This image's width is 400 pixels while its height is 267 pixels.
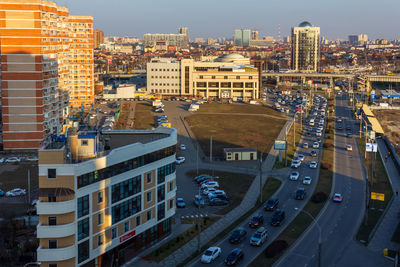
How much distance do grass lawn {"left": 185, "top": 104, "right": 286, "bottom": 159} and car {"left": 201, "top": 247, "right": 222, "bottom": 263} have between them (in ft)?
62.9

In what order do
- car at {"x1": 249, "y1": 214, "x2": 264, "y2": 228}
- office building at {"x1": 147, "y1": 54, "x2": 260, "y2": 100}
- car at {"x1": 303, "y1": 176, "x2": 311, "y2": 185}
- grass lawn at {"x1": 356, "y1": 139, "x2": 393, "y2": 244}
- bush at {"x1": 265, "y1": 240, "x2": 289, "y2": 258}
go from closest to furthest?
bush at {"x1": 265, "y1": 240, "x2": 289, "y2": 258}
grass lawn at {"x1": 356, "y1": 139, "x2": 393, "y2": 244}
car at {"x1": 249, "y1": 214, "x2": 264, "y2": 228}
car at {"x1": 303, "y1": 176, "x2": 311, "y2": 185}
office building at {"x1": 147, "y1": 54, "x2": 260, "y2": 100}

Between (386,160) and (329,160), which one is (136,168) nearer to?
(329,160)

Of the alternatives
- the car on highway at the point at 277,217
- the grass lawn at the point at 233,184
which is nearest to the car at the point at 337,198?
the car on highway at the point at 277,217

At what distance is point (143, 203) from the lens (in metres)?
21.3

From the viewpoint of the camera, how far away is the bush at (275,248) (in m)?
20.8

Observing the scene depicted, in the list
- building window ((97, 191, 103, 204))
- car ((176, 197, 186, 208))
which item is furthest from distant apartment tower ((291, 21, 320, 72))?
building window ((97, 191, 103, 204))

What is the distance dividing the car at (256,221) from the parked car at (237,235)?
1.13 m

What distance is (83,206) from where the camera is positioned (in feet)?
60.1

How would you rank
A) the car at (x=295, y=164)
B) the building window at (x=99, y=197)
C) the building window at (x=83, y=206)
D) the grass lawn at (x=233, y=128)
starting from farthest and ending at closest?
the grass lawn at (x=233, y=128)
the car at (x=295, y=164)
the building window at (x=99, y=197)
the building window at (x=83, y=206)

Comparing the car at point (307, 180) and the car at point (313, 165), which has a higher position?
the car at point (313, 165)

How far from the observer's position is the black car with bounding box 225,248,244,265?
19906 mm

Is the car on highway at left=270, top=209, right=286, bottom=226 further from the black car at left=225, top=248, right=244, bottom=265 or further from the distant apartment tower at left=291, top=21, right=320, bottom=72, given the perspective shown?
the distant apartment tower at left=291, top=21, right=320, bottom=72

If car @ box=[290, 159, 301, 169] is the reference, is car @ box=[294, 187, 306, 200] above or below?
below

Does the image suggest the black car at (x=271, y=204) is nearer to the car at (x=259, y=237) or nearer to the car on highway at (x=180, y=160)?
the car at (x=259, y=237)
